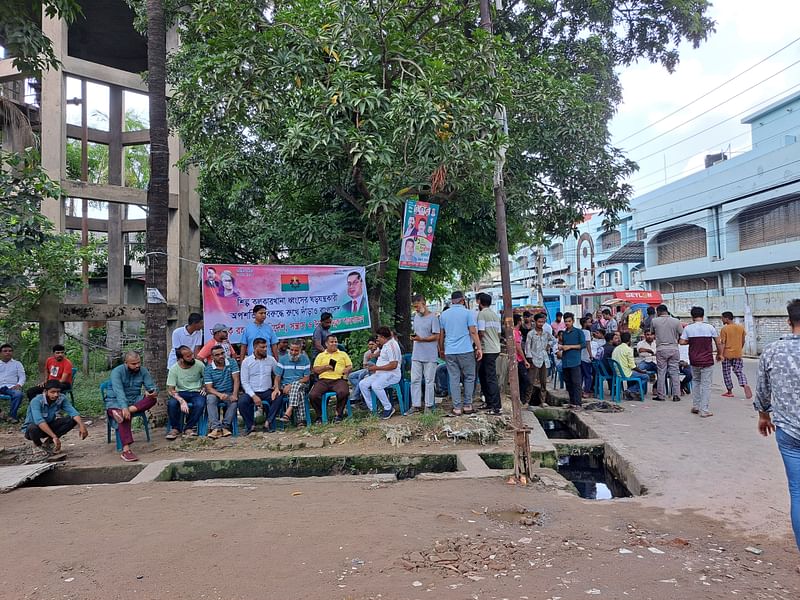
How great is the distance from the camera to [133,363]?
24.0 feet

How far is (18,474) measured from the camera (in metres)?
6.05

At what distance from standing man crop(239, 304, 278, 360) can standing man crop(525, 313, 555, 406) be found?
14.0ft

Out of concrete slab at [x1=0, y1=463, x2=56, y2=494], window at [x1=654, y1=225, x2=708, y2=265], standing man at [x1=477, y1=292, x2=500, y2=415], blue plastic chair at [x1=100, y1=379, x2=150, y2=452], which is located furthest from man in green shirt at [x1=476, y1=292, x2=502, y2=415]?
window at [x1=654, y1=225, x2=708, y2=265]

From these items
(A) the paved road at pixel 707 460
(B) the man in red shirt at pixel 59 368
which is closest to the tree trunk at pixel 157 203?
(B) the man in red shirt at pixel 59 368

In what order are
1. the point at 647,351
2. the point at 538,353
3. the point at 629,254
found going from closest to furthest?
the point at 538,353 < the point at 647,351 < the point at 629,254

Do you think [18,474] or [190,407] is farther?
[190,407]

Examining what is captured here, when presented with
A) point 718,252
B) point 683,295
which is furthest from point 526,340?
point 683,295

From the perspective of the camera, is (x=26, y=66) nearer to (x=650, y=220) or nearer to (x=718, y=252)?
(x=718, y=252)

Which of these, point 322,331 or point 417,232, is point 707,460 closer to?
point 417,232

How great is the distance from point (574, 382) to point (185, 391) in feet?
20.5

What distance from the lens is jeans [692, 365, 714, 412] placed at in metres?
8.40

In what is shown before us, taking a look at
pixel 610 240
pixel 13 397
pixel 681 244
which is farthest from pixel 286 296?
pixel 610 240

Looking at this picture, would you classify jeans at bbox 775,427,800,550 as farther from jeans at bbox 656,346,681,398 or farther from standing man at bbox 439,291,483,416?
jeans at bbox 656,346,681,398

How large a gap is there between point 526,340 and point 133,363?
20.1ft
